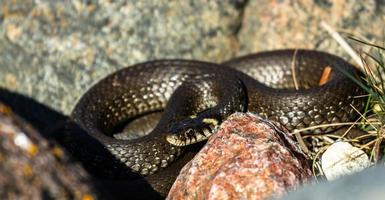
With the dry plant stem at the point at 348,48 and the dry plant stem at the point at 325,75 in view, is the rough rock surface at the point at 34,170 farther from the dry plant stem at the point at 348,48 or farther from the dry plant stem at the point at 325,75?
the dry plant stem at the point at 325,75

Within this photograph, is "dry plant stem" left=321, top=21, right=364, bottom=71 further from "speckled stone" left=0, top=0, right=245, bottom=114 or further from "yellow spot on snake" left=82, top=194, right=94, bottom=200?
"yellow spot on snake" left=82, top=194, right=94, bottom=200

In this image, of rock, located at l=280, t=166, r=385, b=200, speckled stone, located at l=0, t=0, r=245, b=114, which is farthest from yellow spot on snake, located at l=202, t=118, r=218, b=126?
rock, located at l=280, t=166, r=385, b=200

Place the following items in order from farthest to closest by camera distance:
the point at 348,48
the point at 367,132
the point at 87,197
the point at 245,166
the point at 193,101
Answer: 1. the point at 193,101
2. the point at 348,48
3. the point at 367,132
4. the point at 245,166
5. the point at 87,197

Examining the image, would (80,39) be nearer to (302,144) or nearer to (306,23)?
(306,23)

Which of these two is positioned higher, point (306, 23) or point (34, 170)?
point (34, 170)

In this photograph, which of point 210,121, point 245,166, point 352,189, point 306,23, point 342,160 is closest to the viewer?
point 352,189

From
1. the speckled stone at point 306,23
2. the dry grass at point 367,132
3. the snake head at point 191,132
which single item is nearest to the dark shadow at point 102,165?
the snake head at point 191,132

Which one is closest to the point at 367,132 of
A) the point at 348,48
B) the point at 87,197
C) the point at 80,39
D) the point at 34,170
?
the point at 348,48
